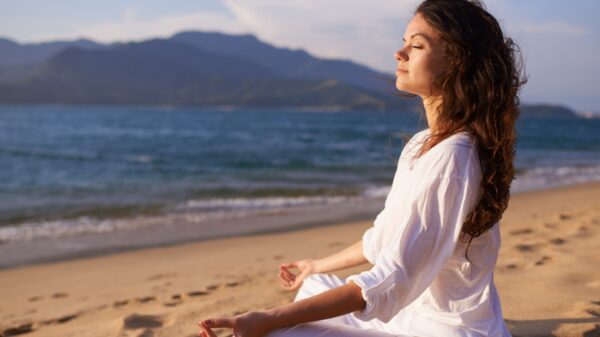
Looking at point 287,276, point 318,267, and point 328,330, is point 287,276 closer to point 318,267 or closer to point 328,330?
point 318,267

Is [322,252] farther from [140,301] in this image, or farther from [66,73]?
[66,73]

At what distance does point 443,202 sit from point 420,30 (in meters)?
0.53

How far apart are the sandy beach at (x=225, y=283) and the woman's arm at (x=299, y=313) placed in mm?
1488

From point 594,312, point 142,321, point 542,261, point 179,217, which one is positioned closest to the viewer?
point 594,312

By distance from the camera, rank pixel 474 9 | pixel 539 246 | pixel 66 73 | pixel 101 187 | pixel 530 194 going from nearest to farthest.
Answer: pixel 474 9 → pixel 539 246 → pixel 530 194 → pixel 101 187 → pixel 66 73

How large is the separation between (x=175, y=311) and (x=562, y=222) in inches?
173

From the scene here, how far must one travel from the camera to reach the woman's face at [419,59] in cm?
171

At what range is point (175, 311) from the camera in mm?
3787

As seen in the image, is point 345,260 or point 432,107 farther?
point 345,260

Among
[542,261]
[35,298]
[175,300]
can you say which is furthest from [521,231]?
[35,298]

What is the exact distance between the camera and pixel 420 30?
5.67 feet

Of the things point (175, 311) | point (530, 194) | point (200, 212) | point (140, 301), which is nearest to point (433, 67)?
point (175, 311)

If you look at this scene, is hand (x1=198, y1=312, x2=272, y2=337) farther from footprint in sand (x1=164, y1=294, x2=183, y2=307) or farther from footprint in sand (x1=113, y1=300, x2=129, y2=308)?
footprint in sand (x1=113, y1=300, x2=129, y2=308)

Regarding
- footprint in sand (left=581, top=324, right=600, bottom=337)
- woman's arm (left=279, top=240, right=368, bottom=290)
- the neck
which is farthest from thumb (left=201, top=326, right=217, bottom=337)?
footprint in sand (left=581, top=324, right=600, bottom=337)
